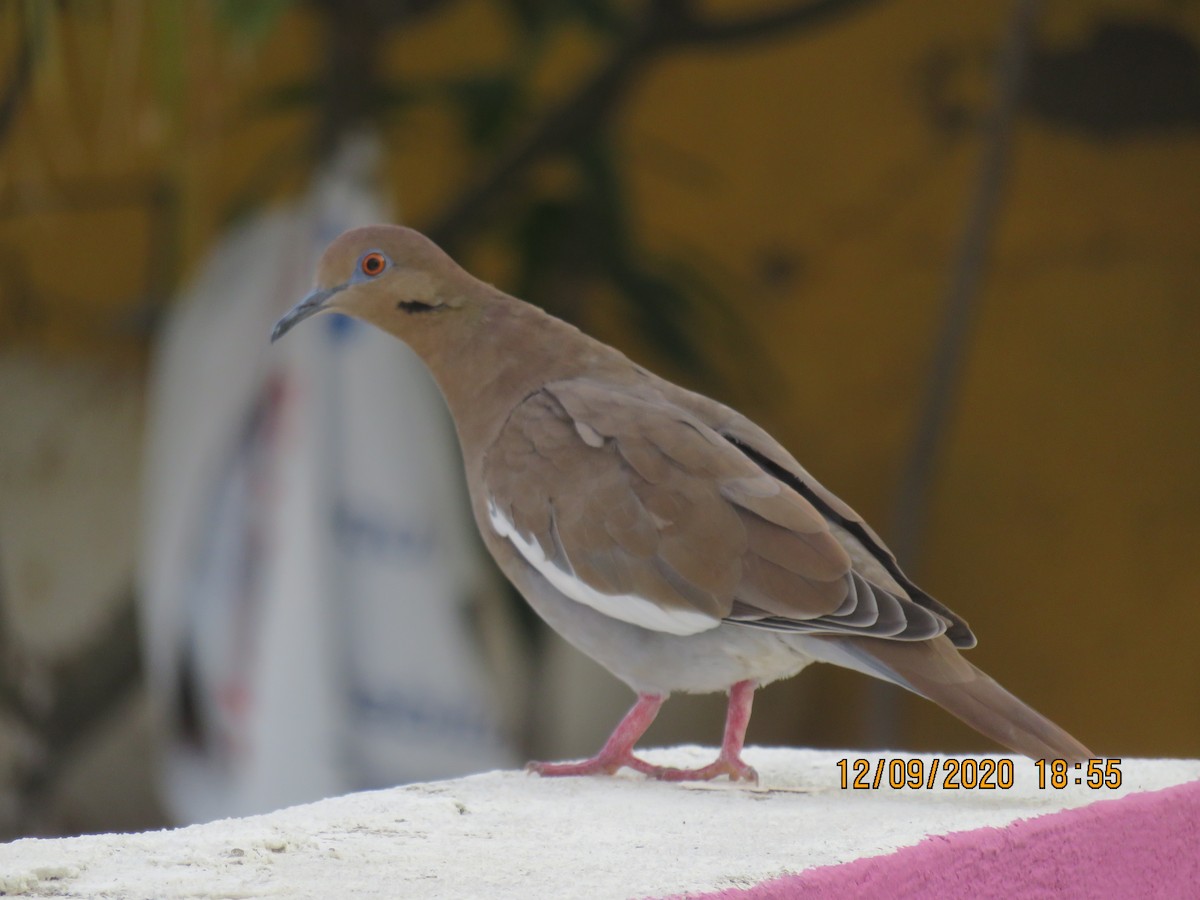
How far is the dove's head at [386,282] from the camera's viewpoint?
6.31ft

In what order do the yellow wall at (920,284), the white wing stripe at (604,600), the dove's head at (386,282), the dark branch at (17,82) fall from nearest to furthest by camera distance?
the white wing stripe at (604,600) → the dove's head at (386,282) → the dark branch at (17,82) → the yellow wall at (920,284)

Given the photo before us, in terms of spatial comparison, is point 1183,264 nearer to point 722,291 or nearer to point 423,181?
point 722,291

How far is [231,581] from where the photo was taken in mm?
3799

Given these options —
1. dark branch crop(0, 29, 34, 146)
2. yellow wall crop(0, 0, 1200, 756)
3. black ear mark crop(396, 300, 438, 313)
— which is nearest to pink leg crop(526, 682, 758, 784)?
black ear mark crop(396, 300, 438, 313)

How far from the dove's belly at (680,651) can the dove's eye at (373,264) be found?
0.41 metres

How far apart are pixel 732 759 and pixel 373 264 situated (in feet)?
2.25

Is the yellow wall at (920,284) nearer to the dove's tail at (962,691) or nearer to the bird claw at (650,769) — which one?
the bird claw at (650,769)

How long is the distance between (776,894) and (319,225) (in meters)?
2.73

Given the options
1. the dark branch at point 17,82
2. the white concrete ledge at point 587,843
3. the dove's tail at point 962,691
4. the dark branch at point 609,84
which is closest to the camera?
the white concrete ledge at point 587,843

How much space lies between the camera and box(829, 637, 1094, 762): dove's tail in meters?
1.58

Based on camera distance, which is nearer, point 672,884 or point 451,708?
point 672,884

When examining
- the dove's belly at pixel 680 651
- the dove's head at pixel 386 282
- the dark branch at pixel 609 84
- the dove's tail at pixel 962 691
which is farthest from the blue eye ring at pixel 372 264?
the dark branch at pixel 609 84

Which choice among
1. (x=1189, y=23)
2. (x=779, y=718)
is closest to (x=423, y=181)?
(x=779, y=718)

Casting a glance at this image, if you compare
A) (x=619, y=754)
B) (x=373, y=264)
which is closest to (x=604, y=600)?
(x=619, y=754)
